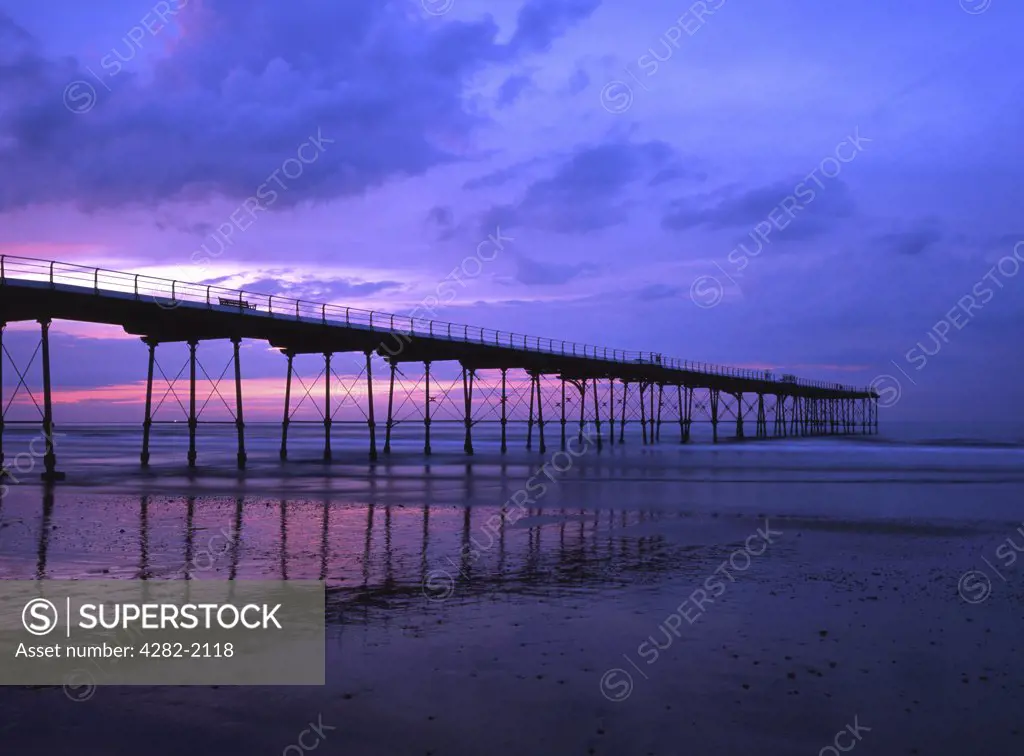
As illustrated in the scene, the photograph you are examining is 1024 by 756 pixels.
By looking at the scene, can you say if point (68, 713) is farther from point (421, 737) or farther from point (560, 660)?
point (560, 660)

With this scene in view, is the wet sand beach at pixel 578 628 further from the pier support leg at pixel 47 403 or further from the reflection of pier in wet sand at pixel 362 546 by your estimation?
the pier support leg at pixel 47 403

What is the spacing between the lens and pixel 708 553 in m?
14.4

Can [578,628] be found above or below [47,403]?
below

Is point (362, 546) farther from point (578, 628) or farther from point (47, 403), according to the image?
point (47, 403)

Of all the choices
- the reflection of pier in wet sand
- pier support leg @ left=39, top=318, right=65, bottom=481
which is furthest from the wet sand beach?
pier support leg @ left=39, top=318, right=65, bottom=481

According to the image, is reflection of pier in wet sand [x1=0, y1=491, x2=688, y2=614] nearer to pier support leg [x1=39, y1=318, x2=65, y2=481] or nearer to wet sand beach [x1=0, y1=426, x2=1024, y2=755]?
wet sand beach [x1=0, y1=426, x2=1024, y2=755]

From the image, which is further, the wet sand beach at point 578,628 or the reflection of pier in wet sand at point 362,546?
the reflection of pier in wet sand at point 362,546

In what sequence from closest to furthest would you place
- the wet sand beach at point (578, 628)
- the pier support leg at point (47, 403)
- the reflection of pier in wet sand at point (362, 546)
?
the wet sand beach at point (578, 628) → the reflection of pier in wet sand at point (362, 546) → the pier support leg at point (47, 403)

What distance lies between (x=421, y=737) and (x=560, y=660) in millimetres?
2158

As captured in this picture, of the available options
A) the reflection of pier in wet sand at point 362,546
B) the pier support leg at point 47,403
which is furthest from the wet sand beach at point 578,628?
the pier support leg at point 47,403

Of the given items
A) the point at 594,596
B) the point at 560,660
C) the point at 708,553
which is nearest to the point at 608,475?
A: the point at 708,553

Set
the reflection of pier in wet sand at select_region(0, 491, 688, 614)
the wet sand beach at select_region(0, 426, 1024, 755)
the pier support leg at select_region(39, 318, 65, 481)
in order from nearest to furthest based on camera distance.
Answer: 1. the wet sand beach at select_region(0, 426, 1024, 755)
2. the reflection of pier in wet sand at select_region(0, 491, 688, 614)
3. the pier support leg at select_region(39, 318, 65, 481)

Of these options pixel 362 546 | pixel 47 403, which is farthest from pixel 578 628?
pixel 47 403

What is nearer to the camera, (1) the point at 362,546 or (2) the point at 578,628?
(2) the point at 578,628
